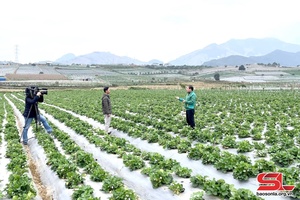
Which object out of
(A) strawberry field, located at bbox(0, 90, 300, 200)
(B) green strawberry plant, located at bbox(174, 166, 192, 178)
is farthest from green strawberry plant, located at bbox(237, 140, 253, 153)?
(B) green strawberry plant, located at bbox(174, 166, 192, 178)

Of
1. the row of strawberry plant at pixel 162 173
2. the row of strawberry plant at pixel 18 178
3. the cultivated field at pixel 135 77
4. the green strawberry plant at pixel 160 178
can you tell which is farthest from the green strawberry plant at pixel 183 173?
the cultivated field at pixel 135 77

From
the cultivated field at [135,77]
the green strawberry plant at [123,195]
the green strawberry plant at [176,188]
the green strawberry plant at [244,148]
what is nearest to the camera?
the green strawberry plant at [123,195]

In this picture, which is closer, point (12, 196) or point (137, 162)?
point (12, 196)

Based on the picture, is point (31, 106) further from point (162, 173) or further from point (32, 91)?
point (162, 173)

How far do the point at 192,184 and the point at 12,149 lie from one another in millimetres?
7864

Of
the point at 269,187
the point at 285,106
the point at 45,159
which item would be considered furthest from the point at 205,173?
the point at 285,106

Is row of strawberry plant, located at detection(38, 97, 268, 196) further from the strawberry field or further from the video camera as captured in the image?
the video camera

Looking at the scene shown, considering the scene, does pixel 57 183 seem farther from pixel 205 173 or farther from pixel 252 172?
pixel 252 172

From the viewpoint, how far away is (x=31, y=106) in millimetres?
14438

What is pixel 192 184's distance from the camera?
8023mm

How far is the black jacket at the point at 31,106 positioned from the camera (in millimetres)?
14177

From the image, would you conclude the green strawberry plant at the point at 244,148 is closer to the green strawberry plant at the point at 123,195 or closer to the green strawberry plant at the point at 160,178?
the green strawberry plant at the point at 160,178

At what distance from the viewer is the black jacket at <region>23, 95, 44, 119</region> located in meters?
14.2

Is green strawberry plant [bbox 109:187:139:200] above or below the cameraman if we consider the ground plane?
below
